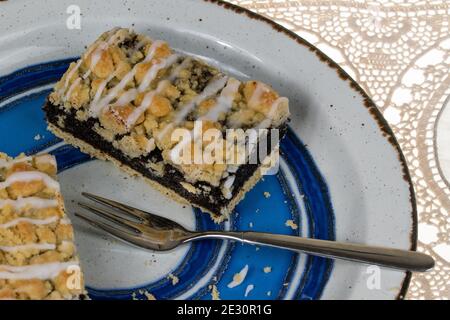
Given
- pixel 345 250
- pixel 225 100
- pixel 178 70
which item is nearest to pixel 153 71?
pixel 178 70

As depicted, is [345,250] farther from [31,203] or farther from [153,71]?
[31,203]

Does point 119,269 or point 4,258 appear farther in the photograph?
point 119,269

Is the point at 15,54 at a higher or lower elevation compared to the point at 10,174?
higher

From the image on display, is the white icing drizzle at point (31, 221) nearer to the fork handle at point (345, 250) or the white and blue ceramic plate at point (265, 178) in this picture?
the white and blue ceramic plate at point (265, 178)

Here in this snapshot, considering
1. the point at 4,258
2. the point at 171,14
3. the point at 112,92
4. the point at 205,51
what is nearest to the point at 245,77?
the point at 205,51

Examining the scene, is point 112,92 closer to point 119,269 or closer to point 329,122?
point 119,269

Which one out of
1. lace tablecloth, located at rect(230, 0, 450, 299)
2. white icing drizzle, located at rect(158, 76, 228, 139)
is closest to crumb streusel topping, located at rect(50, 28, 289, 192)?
white icing drizzle, located at rect(158, 76, 228, 139)
